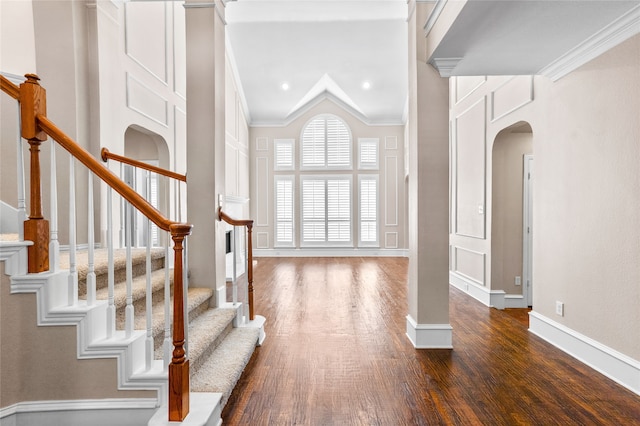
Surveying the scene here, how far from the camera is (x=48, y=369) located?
187cm

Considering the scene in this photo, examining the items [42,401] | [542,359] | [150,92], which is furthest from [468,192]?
[42,401]

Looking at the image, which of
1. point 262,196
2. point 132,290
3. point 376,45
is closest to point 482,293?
point 132,290

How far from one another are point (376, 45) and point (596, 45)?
16.3 feet

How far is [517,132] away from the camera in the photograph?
14.2ft

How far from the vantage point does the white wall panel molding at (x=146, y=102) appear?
383cm

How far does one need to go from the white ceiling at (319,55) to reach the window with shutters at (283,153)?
562 millimetres

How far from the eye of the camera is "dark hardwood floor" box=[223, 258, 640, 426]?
6.81 ft

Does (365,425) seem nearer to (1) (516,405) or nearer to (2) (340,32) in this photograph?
(1) (516,405)

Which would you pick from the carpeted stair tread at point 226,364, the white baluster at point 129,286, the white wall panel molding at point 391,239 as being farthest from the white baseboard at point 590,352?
the white wall panel molding at point 391,239

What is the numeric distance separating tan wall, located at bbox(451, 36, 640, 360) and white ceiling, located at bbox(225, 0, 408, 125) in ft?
11.5

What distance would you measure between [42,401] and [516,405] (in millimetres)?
2846

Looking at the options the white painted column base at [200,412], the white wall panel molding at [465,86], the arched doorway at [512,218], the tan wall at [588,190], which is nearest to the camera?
the white painted column base at [200,412]

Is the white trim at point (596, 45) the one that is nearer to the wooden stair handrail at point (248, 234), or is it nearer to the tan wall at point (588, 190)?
the tan wall at point (588, 190)

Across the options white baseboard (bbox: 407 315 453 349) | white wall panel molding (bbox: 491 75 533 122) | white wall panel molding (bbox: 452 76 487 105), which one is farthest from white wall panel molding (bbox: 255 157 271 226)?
white baseboard (bbox: 407 315 453 349)
